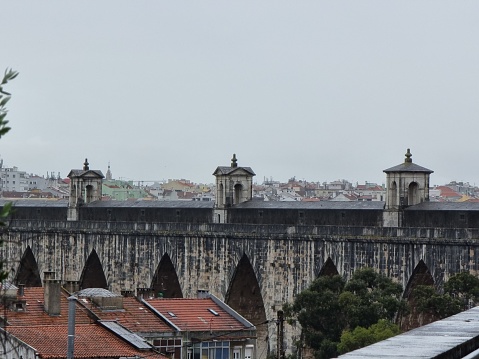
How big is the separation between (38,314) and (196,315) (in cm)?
580

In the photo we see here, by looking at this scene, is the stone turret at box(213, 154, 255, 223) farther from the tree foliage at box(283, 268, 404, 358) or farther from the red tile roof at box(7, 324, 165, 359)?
the red tile roof at box(7, 324, 165, 359)

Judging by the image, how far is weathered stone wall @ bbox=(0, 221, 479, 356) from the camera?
47.4 m

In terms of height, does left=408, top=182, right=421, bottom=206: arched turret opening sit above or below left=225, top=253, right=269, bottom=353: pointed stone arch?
above

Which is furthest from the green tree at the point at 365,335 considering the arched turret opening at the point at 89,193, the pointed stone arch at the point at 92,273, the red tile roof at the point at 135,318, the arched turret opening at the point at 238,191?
the arched turret opening at the point at 89,193

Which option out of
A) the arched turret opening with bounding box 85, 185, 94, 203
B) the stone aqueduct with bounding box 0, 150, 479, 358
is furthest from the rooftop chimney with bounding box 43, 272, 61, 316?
the arched turret opening with bounding box 85, 185, 94, 203

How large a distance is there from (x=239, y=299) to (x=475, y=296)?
1556 cm

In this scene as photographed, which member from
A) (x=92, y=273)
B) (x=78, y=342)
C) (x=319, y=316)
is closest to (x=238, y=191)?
(x=92, y=273)

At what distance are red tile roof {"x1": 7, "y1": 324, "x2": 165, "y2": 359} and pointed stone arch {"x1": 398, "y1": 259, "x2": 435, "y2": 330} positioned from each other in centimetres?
1297

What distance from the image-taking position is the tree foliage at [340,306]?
4228cm

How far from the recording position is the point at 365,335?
3831 cm

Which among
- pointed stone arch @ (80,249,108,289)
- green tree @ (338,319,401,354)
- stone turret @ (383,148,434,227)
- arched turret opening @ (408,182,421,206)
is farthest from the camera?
pointed stone arch @ (80,249,108,289)

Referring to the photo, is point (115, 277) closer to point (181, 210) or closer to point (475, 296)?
point (181, 210)

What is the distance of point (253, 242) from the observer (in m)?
55.0

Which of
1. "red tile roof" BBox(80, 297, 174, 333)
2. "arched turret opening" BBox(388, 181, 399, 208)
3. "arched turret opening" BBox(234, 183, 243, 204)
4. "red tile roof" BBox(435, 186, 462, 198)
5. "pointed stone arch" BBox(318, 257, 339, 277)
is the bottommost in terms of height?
"red tile roof" BBox(80, 297, 174, 333)
